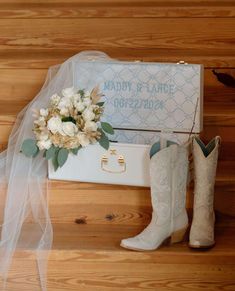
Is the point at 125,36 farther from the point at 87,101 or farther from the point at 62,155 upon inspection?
the point at 62,155

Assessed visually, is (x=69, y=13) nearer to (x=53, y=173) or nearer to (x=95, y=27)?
(x=95, y=27)

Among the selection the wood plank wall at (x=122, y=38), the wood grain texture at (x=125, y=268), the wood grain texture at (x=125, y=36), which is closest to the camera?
the wood grain texture at (x=125, y=268)

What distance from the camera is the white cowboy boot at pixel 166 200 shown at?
163 centimetres

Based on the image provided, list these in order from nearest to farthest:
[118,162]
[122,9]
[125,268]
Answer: [125,268] < [118,162] < [122,9]

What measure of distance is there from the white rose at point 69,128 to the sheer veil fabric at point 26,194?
0.15 metres

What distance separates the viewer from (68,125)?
166 cm

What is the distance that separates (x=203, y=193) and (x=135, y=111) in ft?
1.23

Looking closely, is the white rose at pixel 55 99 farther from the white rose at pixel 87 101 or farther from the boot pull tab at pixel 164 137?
the boot pull tab at pixel 164 137

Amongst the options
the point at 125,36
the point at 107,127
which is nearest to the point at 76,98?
the point at 107,127

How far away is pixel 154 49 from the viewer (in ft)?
7.06

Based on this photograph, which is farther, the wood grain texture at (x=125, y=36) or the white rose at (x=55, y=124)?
the wood grain texture at (x=125, y=36)

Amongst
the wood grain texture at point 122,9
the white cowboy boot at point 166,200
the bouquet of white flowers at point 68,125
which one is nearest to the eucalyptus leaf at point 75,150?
the bouquet of white flowers at point 68,125

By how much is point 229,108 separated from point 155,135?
28 cm

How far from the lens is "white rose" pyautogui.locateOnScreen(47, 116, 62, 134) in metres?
1.66
